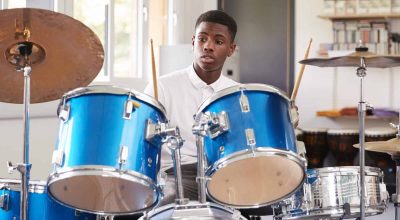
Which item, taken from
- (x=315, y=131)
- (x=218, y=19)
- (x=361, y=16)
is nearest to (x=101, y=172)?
(x=218, y=19)

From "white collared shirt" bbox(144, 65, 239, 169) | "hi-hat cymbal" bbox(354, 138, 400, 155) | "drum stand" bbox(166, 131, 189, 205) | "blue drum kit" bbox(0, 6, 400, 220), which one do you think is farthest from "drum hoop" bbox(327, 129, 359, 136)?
"drum stand" bbox(166, 131, 189, 205)

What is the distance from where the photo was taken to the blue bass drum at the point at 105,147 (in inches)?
73.5

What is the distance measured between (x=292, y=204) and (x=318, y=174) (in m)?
0.18

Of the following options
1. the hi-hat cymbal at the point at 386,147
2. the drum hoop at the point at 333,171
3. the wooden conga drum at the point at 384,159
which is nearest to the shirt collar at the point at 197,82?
the drum hoop at the point at 333,171

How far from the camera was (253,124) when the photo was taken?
202cm

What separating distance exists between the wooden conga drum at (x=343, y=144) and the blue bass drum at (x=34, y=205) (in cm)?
376

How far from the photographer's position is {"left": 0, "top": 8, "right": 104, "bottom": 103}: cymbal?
80.6 inches

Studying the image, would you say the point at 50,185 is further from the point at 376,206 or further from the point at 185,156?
the point at 376,206

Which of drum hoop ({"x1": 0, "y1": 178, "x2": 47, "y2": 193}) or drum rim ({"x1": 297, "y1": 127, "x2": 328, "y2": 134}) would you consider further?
drum rim ({"x1": 297, "y1": 127, "x2": 328, "y2": 134})

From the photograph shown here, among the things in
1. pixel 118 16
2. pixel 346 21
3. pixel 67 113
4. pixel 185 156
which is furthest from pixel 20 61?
pixel 346 21

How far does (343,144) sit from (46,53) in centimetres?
388

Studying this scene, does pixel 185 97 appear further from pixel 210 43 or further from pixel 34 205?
pixel 34 205

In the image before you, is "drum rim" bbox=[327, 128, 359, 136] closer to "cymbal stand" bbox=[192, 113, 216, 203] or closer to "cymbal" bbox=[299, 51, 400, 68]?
"cymbal" bbox=[299, 51, 400, 68]

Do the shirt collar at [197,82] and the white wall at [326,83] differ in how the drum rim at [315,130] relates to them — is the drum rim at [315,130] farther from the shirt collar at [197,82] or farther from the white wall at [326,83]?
the shirt collar at [197,82]
